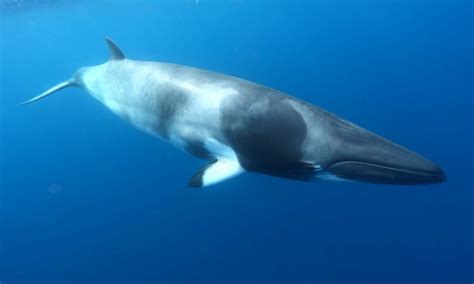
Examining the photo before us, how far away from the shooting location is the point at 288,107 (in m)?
7.06

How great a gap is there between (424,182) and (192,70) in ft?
18.5

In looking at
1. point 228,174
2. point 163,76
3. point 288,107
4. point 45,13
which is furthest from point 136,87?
point 45,13

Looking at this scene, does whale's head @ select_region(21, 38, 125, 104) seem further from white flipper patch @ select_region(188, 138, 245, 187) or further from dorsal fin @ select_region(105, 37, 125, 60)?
white flipper patch @ select_region(188, 138, 245, 187)

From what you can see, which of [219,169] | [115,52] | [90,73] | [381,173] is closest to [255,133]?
[219,169]

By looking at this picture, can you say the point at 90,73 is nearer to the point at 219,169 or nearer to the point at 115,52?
the point at 115,52

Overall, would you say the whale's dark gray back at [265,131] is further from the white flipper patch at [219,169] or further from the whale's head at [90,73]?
the whale's head at [90,73]

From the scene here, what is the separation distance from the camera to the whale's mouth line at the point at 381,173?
20.3 ft

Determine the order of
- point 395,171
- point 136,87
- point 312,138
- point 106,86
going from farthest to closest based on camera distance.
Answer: point 106,86, point 136,87, point 312,138, point 395,171

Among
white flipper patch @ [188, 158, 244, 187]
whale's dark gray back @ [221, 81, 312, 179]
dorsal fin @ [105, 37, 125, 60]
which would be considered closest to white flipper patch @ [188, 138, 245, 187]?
white flipper patch @ [188, 158, 244, 187]

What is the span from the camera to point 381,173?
630 cm

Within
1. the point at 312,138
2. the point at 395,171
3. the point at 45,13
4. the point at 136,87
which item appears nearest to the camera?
the point at 395,171

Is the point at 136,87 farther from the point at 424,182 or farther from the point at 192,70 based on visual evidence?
the point at 424,182

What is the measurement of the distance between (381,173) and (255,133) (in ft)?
7.46

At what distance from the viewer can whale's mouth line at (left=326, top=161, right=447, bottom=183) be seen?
20.3 feet
